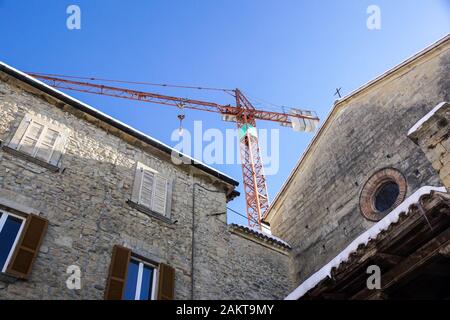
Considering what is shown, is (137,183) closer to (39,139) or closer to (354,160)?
(39,139)

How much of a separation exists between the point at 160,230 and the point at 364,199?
4.95m

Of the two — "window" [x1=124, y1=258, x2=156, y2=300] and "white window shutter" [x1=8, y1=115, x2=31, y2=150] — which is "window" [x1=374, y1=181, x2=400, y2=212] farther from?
"white window shutter" [x1=8, y1=115, x2=31, y2=150]

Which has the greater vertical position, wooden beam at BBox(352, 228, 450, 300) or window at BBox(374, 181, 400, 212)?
window at BBox(374, 181, 400, 212)

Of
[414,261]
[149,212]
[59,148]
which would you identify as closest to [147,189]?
[149,212]

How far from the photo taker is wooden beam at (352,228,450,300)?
628 centimetres

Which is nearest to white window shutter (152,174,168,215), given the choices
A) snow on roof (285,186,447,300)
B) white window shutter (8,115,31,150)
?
white window shutter (8,115,31,150)

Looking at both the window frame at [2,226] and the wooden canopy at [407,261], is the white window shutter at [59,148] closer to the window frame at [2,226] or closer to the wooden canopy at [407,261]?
the window frame at [2,226]

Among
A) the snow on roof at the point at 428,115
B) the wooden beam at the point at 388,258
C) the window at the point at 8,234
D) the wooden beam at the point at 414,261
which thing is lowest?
the wooden beam at the point at 414,261

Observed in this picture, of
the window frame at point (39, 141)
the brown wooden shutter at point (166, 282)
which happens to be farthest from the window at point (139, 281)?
the window frame at point (39, 141)

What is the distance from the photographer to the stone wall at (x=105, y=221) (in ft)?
24.9

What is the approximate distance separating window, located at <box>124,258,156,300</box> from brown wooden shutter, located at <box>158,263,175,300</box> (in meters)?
0.15

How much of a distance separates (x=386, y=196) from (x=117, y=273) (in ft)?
20.8

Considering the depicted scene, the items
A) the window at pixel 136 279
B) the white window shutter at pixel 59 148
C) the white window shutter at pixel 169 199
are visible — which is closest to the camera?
the window at pixel 136 279

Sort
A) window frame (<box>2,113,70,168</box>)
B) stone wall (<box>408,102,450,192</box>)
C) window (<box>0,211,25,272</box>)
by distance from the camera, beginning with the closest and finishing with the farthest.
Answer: stone wall (<box>408,102,450,192</box>) → window (<box>0,211,25,272</box>) → window frame (<box>2,113,70,168</box>)
